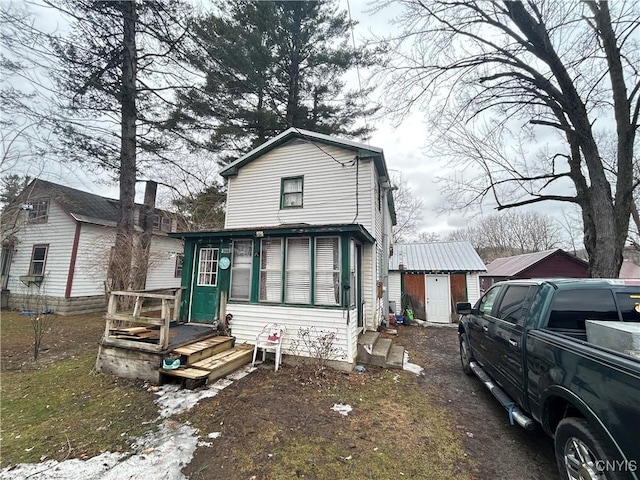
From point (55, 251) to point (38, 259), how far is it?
1243 millimetres

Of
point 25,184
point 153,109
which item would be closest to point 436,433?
point 153,109

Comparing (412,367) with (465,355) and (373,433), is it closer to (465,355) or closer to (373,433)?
(465,355)

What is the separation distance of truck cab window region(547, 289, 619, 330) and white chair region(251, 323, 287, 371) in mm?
4566

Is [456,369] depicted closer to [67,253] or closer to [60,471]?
[60,471]

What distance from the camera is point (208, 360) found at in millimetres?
5246

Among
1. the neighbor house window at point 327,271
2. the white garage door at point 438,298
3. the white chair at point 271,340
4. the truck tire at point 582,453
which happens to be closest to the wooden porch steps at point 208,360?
the white chair at point 271,340

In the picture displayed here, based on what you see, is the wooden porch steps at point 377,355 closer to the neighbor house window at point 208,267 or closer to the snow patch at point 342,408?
the snow patch at point 342,408

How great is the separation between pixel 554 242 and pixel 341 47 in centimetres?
3100

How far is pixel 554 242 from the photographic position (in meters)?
29.0

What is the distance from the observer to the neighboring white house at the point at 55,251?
38.3 ft

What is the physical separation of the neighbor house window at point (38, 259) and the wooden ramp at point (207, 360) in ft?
40.6

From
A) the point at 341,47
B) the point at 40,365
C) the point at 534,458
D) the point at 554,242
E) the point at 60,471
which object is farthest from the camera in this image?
the point at 554,242

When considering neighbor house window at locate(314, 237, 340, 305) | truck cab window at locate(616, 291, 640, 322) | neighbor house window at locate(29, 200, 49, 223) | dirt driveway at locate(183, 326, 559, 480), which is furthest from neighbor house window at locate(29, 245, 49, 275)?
truck cab window at locate(616, 291, 640, 322)

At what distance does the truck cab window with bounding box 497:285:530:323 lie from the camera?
3.47 meters
